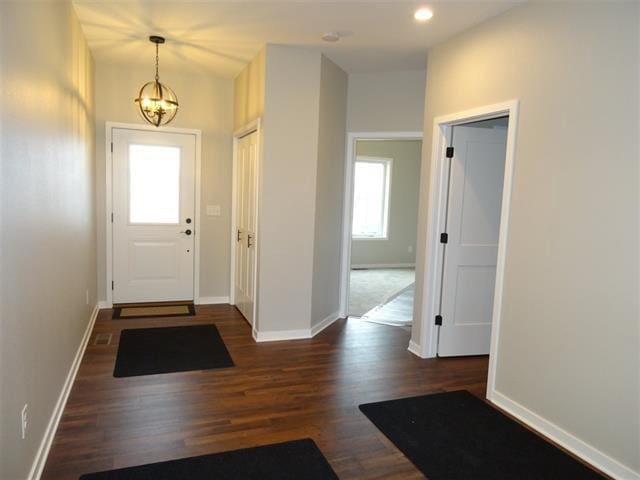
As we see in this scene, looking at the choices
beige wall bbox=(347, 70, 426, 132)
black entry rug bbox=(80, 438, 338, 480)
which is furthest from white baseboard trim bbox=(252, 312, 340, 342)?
beige wall bbox=(347, 70, 426, 132)

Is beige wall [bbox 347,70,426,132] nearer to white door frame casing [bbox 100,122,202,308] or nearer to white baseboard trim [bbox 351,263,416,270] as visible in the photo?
white door frame casing [bbox 100,122,202,308]

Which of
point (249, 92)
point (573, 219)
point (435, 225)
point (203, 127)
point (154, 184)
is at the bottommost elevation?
point (435, 225)

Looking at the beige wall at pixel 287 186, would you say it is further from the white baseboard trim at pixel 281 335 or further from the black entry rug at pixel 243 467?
the black entry rug at pixel 243 467

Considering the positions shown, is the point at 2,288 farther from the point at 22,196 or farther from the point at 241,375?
the point at 241,375

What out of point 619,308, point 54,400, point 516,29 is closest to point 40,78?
point 54,400

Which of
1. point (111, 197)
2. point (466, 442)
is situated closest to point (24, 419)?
point (466, 442)

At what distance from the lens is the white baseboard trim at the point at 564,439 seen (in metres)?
2.37

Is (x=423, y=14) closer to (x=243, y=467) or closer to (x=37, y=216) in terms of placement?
(x=37, y=216)

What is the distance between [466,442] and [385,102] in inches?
140

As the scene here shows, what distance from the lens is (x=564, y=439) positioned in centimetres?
267

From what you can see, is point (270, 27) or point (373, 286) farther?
point (373, 286)

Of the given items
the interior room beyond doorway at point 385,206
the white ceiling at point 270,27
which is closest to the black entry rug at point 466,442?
the white ceiling at point 270,27

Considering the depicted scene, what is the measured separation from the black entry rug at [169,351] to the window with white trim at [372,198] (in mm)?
5226

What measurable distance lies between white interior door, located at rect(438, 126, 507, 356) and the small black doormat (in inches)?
113
